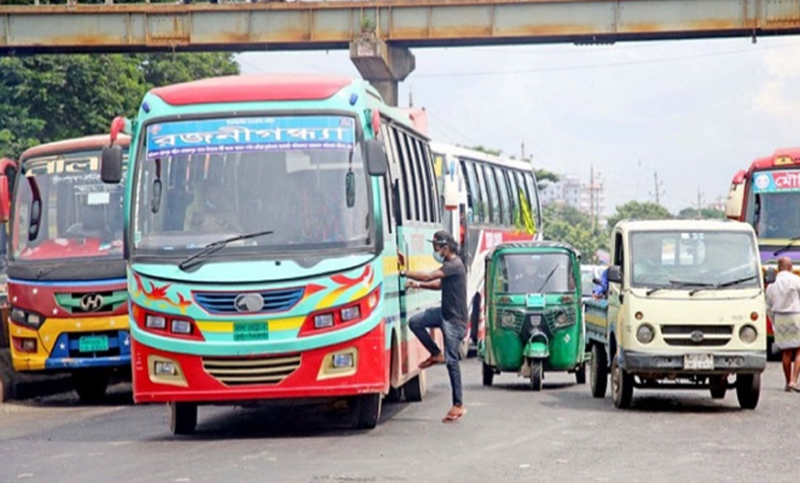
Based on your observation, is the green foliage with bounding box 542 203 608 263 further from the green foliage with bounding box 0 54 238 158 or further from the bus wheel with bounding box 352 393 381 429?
the bus wheel with bounding box 352 393 381 429

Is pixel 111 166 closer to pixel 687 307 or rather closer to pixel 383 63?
pixel 687 307

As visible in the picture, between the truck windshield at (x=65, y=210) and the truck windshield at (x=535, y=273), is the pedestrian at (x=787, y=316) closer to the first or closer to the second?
the truck windshield at (x=535, y=273)

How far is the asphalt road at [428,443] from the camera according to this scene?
12.9 metres

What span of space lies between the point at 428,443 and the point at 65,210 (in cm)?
844

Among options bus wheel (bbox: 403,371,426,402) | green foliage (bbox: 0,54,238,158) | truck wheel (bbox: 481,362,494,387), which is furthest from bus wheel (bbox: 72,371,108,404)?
green foliage (bbox: 0,54,238,158)

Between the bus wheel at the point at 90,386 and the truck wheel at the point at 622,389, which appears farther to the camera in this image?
the bus wheel at the point at 90,386

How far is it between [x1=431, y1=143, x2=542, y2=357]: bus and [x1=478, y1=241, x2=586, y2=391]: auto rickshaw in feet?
12.4

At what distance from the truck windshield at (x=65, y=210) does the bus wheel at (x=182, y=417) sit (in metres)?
5.57

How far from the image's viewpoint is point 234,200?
15867 millimetres

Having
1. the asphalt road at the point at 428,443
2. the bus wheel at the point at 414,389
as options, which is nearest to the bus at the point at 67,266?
the asphalt road at the point at 428,443

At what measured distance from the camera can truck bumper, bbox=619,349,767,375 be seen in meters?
19.1

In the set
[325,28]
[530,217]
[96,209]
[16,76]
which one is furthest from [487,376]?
[16,76]

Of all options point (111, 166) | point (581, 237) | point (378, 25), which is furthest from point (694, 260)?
point (581, 237)

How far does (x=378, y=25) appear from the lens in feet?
167
